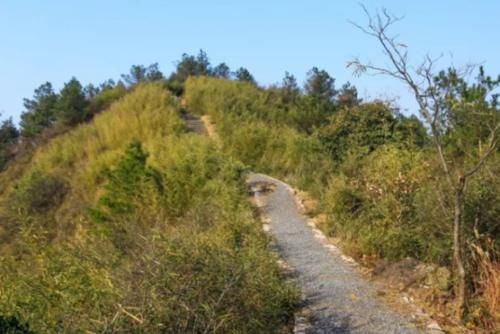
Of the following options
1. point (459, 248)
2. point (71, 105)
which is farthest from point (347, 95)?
point (459, 248)

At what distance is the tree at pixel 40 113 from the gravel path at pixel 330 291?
20.6 m

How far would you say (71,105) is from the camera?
25.7m

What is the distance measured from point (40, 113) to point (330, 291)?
83.1 feet

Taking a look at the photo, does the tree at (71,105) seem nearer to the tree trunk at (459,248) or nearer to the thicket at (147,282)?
the thicket at (147,282)

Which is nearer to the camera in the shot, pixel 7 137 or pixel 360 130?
pixel 360 130

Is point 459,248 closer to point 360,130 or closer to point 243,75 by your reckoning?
point 360,130

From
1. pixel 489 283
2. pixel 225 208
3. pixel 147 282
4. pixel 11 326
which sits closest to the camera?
pixel 11 326

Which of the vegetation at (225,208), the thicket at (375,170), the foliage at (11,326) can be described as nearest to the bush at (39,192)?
the vegetation at (225,208)

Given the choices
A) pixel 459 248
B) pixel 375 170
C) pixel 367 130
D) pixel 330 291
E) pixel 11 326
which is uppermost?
pixel 367 130

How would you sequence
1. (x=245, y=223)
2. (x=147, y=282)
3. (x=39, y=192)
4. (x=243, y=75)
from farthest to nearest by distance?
(x=243, y=75), (x=39, y=192), (x=245, y=223), (x=147, y=282)

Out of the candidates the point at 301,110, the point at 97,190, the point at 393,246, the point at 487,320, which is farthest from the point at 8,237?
the point at 301,110

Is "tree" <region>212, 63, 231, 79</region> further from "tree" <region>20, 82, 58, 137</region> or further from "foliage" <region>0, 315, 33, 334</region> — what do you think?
"foliage" <region>0, 315, 33, 334</region>

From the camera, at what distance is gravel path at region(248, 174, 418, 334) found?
5.57 meters

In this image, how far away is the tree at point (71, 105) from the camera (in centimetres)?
2544
